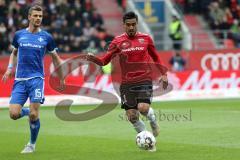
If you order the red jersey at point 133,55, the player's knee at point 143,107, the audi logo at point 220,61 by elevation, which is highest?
the red jersey at point 133,55

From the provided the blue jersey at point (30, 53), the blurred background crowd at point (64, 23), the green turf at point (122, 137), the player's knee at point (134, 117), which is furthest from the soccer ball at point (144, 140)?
the blurred background crowd at point (64, 23)

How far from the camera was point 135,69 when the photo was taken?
512 inches

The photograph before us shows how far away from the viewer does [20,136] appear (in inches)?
626

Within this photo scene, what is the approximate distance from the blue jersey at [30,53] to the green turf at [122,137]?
149 centimetres

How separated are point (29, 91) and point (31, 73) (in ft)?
1.11

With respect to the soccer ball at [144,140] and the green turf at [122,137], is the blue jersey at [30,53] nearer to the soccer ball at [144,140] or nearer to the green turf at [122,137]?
the green turf at [122,137]

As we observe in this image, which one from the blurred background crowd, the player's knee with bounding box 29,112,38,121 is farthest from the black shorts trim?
the blurred background crowd

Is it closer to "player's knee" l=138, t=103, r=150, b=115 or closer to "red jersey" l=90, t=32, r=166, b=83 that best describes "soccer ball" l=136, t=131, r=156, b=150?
"player's knee" l=138, t=103, r=150, b=115

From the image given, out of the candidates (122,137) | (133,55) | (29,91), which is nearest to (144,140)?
(133,55)

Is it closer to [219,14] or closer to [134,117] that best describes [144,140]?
[134,117]

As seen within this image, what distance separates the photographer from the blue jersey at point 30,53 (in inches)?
505

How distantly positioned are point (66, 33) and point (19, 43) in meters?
17.4

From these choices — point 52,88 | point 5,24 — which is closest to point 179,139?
point 52,88

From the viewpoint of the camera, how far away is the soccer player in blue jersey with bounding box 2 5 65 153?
41.5 feet
